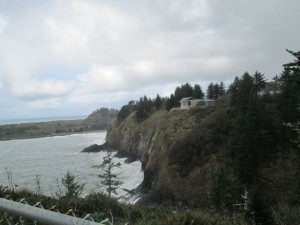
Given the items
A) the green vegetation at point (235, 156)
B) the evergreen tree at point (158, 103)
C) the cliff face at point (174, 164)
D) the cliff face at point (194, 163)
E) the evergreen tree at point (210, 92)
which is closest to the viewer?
the green vegetation at point (235, 156)

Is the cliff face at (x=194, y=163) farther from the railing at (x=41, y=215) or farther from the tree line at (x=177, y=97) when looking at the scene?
the railing at (x=41, y=215)

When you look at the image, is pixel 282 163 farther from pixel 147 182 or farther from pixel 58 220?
pixel 58 220

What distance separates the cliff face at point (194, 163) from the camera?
3569cm

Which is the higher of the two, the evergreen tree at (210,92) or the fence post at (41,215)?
the evergreen tree at (210,92)

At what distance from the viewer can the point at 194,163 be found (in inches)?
1693

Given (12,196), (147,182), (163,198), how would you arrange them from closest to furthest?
(12,196)
(163,198)
(147,182)

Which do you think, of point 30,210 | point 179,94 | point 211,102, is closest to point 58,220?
point 30,210

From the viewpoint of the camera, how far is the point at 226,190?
3225cm

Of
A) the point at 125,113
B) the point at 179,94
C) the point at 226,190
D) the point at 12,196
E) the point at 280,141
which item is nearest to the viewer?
the point at 12,196

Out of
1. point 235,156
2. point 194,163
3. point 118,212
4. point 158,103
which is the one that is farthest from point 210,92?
point 118,212

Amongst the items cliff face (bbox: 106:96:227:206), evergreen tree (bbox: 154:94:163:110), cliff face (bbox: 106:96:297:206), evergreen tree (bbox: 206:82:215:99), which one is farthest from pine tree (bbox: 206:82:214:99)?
evergreen tree (bbox: 154:94:163:110)

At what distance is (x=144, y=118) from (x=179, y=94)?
13.5 metres

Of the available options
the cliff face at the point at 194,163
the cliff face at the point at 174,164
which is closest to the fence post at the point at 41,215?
the cliff face at the point at 194,163

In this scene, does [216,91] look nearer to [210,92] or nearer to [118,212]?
[210,92]
